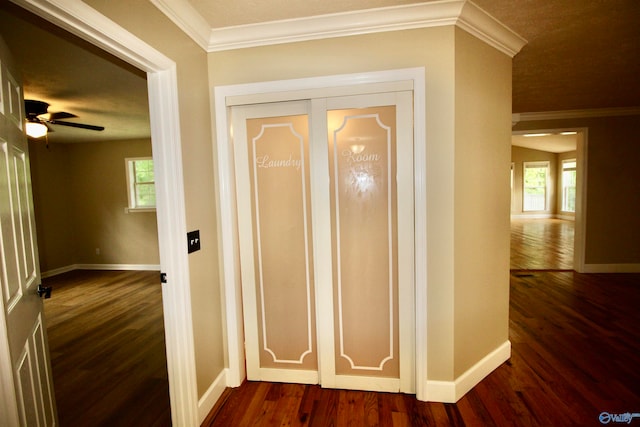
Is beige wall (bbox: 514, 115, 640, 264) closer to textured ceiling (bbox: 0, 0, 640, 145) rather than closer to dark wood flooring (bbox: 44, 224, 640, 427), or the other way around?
textured ceiling (bbox: 0, 0, 640, 145)

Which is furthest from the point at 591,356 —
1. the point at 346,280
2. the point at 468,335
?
the point at 346,280

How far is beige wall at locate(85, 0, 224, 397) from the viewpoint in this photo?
5.54 feet

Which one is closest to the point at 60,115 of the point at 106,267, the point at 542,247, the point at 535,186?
the point at 106,267

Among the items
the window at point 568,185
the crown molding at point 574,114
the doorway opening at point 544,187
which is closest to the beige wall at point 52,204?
the crown molding at point 574,114

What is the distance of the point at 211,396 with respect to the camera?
1.99 m

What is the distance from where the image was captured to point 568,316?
10.5 ft

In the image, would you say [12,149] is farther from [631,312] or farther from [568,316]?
[631,312]

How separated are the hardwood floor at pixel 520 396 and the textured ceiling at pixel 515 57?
255 centimetres

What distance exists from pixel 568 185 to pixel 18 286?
595 inches

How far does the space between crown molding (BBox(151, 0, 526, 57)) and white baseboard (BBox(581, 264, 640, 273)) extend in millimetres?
4552

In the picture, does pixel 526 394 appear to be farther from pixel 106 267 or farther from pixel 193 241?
pixel 106 267

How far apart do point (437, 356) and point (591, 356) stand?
62.2 inches

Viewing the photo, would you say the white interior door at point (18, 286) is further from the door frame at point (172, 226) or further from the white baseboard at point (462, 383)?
the white baseboard at point (462, 383)

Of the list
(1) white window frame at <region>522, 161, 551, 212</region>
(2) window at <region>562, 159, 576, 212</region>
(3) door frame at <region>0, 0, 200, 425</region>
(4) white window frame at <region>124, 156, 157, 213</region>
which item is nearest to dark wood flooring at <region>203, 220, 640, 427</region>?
(3) door frame at <region>0, 0, 200, 425</region>
